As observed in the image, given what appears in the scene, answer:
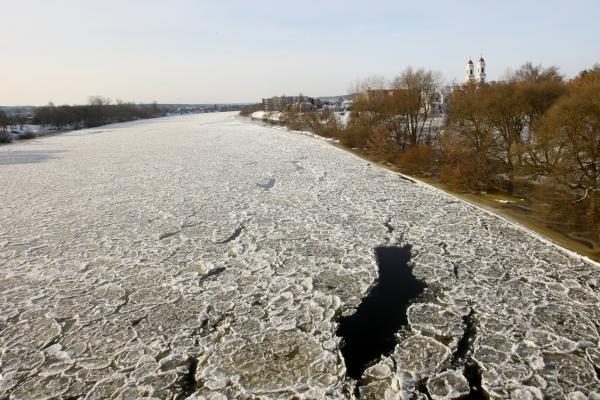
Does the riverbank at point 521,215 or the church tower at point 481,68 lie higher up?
the church tower at point 481,68

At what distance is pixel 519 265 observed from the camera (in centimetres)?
813

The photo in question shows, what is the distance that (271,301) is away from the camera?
6844 mm

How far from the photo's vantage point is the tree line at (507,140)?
474 inches

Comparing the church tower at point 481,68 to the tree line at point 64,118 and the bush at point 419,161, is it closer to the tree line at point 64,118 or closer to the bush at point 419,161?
the bush at point 419,161

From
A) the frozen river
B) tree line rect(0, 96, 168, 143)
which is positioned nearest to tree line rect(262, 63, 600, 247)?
the frozen river

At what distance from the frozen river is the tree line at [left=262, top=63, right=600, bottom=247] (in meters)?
2.95

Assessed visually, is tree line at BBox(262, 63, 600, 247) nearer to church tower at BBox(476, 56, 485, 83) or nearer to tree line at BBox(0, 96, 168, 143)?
church tower at BBox(476, 56, 485, 83)

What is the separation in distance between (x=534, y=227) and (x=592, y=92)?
208 inches

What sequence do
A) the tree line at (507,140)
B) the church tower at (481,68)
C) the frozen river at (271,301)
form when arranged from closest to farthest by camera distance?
1. the frozen river at (271,301)
2. the tree line at (507,140)
3. the church tower at (481,68)

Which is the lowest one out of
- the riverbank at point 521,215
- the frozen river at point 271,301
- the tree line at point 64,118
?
the riverbank at point 521,215

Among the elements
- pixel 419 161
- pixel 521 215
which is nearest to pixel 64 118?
Answer: pixel 419 161

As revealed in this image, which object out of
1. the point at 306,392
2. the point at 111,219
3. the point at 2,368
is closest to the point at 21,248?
the point at 111,219

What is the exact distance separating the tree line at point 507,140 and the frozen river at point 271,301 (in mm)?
2950

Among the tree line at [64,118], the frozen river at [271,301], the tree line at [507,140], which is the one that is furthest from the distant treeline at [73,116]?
the frozen river at [271,301]
